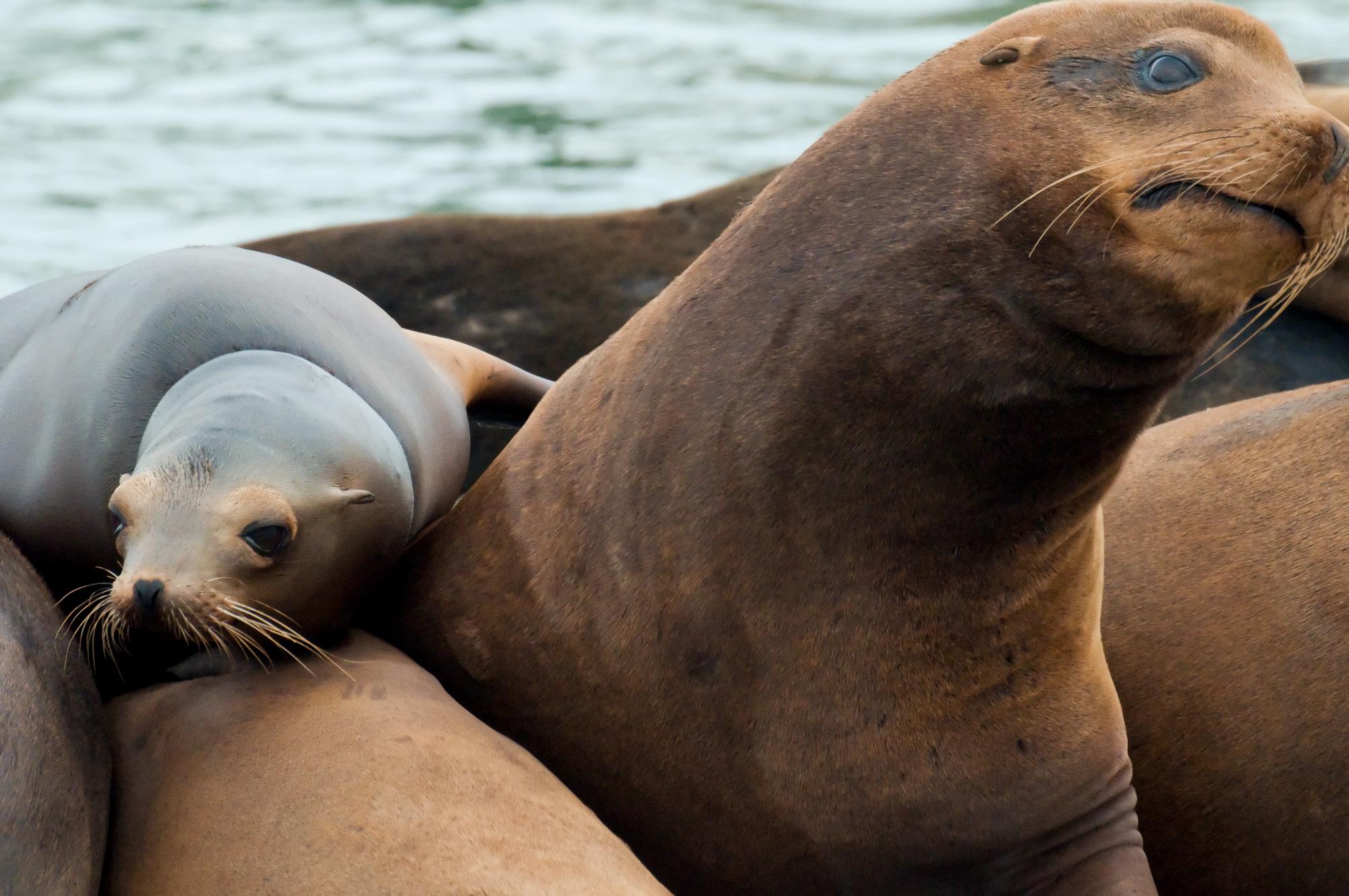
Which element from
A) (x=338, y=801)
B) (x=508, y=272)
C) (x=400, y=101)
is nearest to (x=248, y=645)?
(x=338, y=801)

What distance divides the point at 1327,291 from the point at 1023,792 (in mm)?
2018

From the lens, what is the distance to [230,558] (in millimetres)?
2633

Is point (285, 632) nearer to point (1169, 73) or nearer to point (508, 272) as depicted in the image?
point (1169, 73)

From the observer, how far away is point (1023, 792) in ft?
8.05

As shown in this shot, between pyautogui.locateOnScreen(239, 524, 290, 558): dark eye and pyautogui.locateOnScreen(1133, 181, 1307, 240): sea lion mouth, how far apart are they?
135cm

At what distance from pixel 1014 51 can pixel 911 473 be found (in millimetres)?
576

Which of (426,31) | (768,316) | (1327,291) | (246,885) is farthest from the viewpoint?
(426,31)

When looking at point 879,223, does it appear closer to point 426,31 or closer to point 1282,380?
point 1282,380

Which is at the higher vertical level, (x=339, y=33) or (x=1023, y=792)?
(x=1023, y=792)

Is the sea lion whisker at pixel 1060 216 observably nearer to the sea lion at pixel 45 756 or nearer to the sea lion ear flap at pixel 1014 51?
the sea lion ear flap at pixel 1014 51

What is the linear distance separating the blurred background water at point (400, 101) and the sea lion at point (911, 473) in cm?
663

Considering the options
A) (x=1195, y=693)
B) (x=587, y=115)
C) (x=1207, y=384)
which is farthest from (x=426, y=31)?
(x=1195, y=693)

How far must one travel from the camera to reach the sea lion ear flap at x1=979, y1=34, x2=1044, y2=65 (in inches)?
91.4

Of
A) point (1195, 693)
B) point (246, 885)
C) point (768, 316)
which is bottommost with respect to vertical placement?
point (1195, 693)
